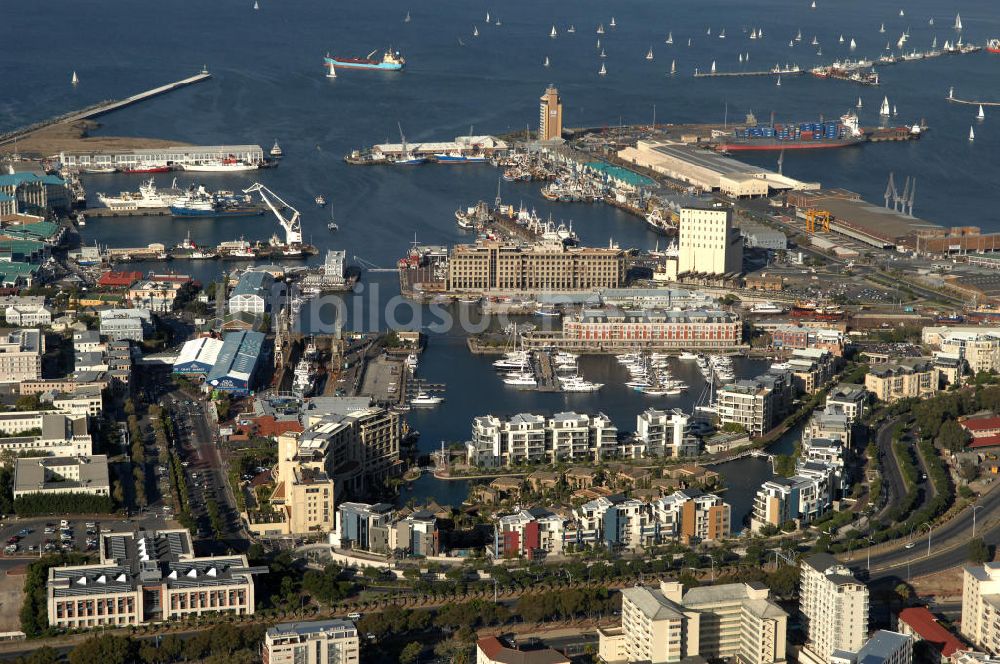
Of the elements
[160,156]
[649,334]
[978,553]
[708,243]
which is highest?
[160,156]

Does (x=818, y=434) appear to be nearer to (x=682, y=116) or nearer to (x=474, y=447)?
(x=474, y=447)

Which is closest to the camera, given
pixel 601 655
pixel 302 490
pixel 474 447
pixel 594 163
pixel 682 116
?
pixel 601 655

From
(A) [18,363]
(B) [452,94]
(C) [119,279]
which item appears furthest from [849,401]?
(B) [452,94]

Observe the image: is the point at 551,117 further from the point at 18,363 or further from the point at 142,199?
the point at 18,363

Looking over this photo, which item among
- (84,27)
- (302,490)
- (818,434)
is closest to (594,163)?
(818,434)

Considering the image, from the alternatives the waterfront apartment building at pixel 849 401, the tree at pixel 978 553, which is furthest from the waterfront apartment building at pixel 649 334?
the tree at pixel 978 553

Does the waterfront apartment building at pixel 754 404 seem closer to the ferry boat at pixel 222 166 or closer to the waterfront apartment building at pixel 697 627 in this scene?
the waterfront apartment building at pixel 697 627
